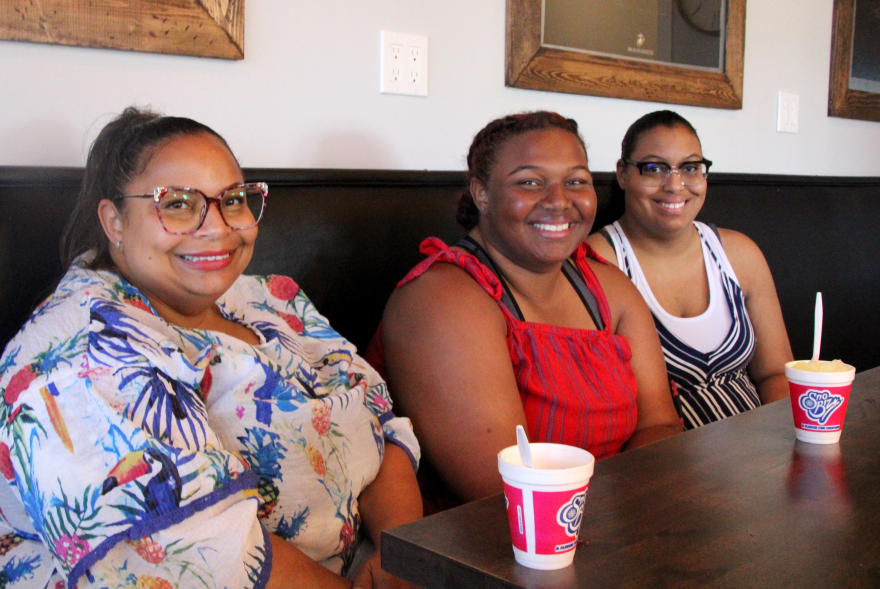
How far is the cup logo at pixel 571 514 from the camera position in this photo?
68 cm

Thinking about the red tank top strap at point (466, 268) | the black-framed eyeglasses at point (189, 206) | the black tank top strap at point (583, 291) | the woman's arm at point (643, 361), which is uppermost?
the black-framed eyeglasses at point (189, 206)

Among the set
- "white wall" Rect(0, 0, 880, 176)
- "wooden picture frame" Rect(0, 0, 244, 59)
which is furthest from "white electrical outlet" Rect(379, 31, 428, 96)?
"wooden picture frame" Rect(0, 0, 244, 59)

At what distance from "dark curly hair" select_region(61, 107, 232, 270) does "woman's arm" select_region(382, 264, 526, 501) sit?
18.7 inches

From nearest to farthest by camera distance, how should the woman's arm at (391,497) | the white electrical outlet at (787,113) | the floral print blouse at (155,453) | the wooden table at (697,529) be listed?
1. the wooden table at (697,529)
2. the floral print blouse at (155,453)
3. the woman's arm at (391,497)
4. the white electrical outlet at (787,113)

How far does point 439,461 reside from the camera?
1.36m

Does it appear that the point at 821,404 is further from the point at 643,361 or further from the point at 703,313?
the point at 703,313

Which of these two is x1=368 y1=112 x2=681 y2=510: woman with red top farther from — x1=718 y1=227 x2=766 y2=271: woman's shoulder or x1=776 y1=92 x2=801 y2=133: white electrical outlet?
x1=776 y1=92 x2=801 y2=133: white electrical outlet

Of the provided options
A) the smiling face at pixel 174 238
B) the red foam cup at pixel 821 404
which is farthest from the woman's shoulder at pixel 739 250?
the smiling face at pixel 174 238

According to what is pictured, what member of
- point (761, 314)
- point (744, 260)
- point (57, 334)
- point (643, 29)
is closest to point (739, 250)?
point (744, 260)

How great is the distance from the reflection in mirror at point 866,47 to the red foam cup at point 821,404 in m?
2.46

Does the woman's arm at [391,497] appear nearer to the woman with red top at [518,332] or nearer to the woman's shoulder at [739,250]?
the woman with red top at [518,332]

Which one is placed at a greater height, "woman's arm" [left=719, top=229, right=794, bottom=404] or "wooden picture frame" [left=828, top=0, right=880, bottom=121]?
"wooden picture frame" [left=828, top=0, right=880, bottom=121]

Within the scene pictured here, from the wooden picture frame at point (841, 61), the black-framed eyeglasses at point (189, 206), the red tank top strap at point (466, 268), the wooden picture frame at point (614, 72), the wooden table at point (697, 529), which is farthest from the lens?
the wooden picture frame at point (841, 61)

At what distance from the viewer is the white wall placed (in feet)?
4.62
